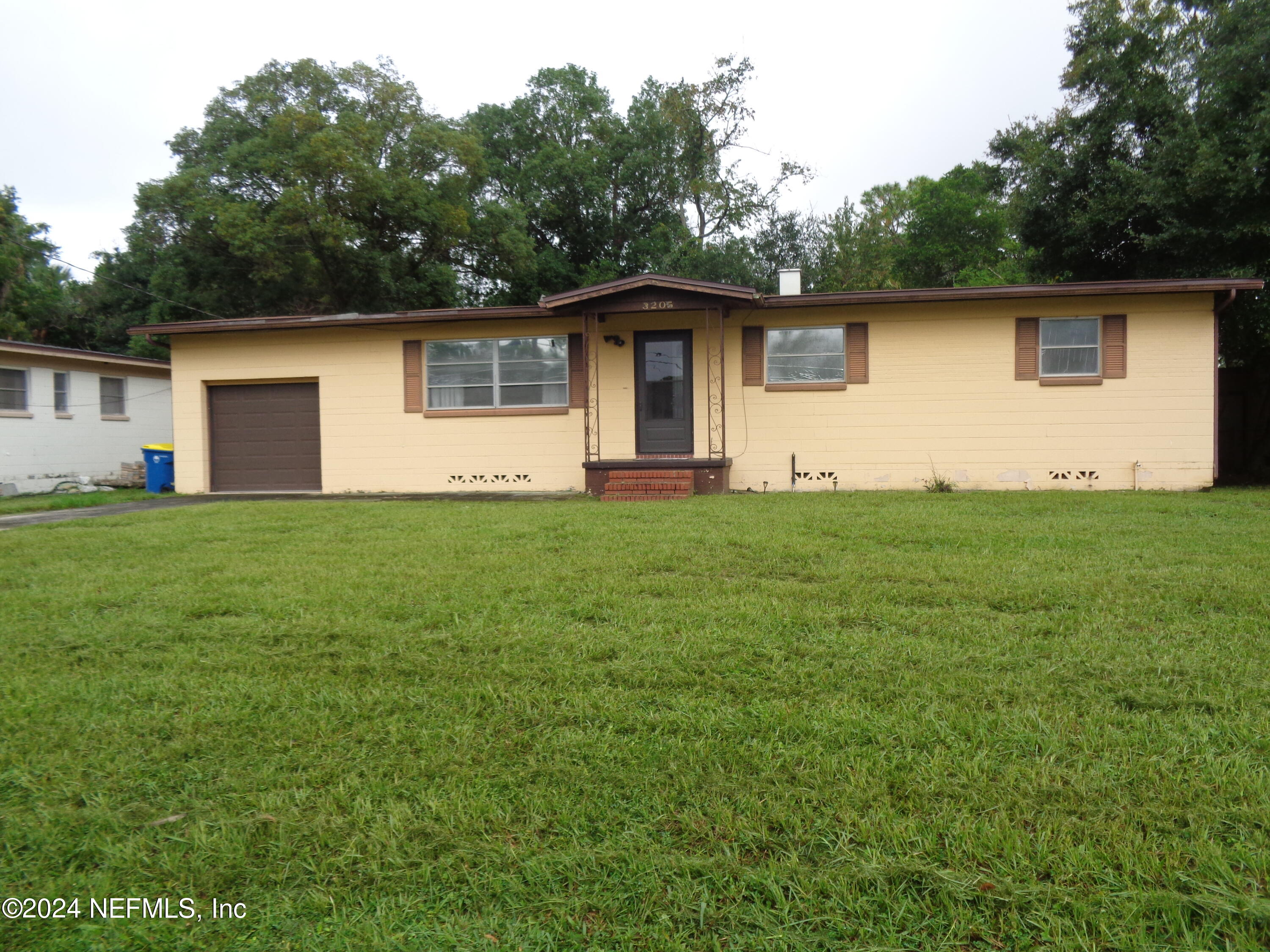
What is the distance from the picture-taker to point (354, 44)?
2508 cm

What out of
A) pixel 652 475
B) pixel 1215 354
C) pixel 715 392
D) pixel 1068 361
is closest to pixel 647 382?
pixel 715 392

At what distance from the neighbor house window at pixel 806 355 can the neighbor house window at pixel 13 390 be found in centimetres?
1554

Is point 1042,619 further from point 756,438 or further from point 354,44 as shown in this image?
point 354,44

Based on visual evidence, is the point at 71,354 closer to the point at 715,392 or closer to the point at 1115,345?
the point at 715,392

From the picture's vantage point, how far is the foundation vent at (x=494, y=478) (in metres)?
13.1

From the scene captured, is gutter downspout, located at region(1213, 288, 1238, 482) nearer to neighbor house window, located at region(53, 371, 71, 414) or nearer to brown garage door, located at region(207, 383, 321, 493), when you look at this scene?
brown garage door, located at region(207, 383, 321, 493)

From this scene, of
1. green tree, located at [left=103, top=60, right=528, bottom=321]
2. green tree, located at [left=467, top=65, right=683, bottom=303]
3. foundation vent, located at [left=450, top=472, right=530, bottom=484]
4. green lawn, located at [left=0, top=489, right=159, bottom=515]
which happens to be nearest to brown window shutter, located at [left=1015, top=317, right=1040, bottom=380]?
foundation vent, located at [left=450, top=472, right=530, bottom=484]

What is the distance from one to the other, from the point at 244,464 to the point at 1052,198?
16.7 m

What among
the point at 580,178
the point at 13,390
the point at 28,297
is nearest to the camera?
the point at 13,390

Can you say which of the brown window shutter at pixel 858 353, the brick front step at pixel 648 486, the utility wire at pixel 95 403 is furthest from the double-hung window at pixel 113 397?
the brown window shutter at pixel 858 353

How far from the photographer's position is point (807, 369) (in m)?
12.4

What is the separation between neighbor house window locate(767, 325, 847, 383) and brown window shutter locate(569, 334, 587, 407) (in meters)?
2.97

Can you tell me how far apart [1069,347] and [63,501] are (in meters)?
15.9

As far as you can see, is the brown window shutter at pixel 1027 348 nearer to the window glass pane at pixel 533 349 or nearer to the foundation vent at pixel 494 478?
the window glass pane at pixel 533 349
